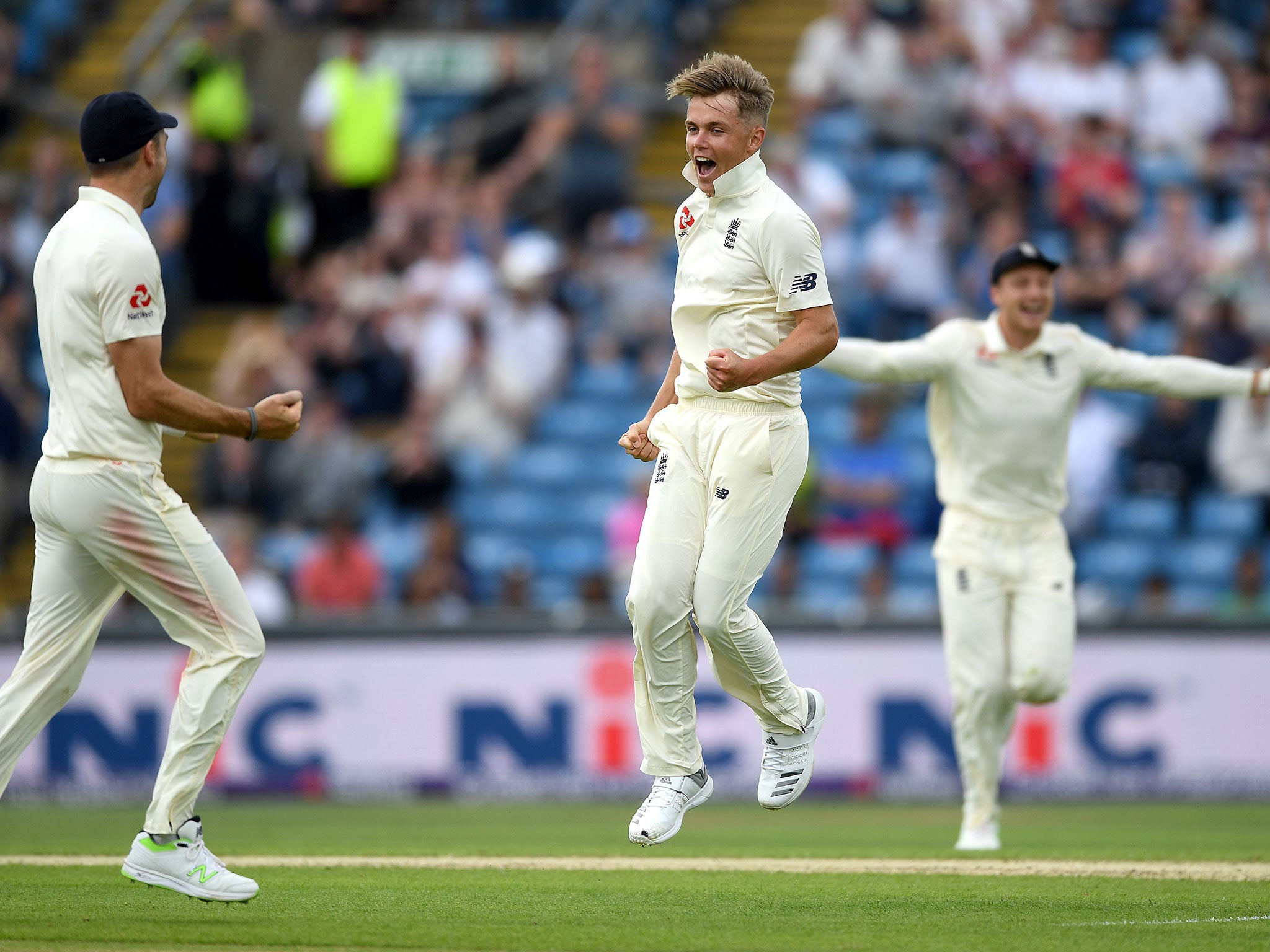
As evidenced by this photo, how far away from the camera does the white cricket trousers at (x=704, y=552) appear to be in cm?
695

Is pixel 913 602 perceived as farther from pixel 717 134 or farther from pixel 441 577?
pixel 717 134

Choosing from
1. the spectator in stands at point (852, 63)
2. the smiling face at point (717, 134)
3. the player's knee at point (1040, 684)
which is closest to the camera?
the smiling face at point (717, 134)

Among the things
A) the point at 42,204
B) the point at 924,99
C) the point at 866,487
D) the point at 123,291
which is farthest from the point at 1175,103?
the point at 123,291

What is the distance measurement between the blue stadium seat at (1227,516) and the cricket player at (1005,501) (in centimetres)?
532

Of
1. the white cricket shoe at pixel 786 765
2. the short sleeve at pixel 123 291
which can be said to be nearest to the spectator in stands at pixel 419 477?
the white cricket shoe at pixel 786 765

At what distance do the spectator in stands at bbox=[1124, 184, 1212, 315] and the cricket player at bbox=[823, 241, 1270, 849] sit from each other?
247 inches

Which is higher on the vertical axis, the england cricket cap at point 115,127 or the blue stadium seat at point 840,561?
the england cricket cap at point 115,127

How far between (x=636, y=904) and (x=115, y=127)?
3.42m

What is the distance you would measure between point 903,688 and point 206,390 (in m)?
7.08

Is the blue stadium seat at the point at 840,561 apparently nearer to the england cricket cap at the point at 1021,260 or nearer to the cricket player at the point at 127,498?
the england cricket cap at the point at 1021,260

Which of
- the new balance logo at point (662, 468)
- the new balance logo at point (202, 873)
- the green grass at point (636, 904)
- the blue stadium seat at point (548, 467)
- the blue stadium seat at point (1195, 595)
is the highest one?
the new balance logo at point (662, 468)

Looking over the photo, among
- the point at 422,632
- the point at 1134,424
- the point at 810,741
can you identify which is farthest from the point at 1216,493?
the point at 810,741

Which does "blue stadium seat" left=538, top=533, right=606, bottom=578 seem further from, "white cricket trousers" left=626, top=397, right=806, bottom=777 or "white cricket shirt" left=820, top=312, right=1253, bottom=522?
"white cricket trousers" left=626, top=397, right=806, bottom=777

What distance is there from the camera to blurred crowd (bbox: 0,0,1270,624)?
14320 millimetres
